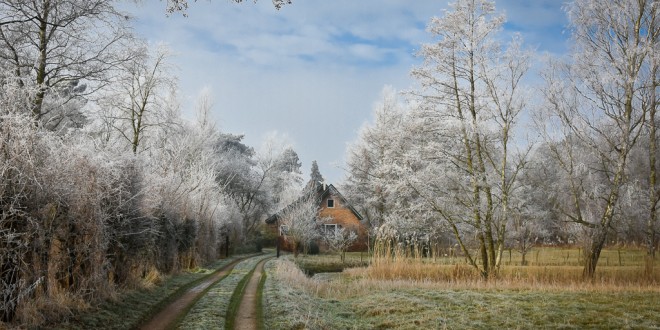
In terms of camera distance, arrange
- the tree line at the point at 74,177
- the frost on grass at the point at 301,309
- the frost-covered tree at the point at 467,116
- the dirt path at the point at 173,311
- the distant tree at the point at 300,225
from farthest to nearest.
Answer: the distant tree at the point at 300,225, the frost-covered tree at the point at 467,116, the dirt path at the point at 173,311, the frost on grass at the point at 301,309, the tree line at the point at 74,177

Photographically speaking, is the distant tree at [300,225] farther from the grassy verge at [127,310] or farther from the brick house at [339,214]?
the grassy verge at [127,310]

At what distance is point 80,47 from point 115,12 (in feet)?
7.40

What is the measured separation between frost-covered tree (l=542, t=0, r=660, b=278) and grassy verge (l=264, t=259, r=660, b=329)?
4313 millimetres

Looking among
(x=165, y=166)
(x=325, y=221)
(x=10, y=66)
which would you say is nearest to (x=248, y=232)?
(x=325, y=221)

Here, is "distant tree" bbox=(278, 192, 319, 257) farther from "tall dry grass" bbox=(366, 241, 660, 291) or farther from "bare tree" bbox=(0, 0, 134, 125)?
"bare tree" bbox=(0, 0, 134, 125)

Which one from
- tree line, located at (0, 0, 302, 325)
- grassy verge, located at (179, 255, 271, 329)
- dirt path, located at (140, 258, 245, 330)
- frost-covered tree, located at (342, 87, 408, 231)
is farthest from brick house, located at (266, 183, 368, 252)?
grassy verge, located at (179, 255, 271, 329)

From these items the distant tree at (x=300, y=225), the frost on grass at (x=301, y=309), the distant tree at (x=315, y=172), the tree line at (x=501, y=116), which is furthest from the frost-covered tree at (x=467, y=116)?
Answer: the distant tree at (x=315, y=172)

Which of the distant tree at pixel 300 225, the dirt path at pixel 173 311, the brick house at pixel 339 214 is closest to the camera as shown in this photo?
the dirt path at pixel 173 311

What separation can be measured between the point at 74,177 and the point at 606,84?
17.4 m

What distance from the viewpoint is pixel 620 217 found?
61.7 ft

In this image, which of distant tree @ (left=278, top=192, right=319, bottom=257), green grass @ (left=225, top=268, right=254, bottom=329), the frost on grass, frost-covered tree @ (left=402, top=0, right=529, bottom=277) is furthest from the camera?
distant tree @ (left=278, top=192, right=319, bottom=257)

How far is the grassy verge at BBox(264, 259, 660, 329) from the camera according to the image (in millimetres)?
9055

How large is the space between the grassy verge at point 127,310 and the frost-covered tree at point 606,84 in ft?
44.9

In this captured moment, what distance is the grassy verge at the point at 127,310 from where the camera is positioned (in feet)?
28.2
